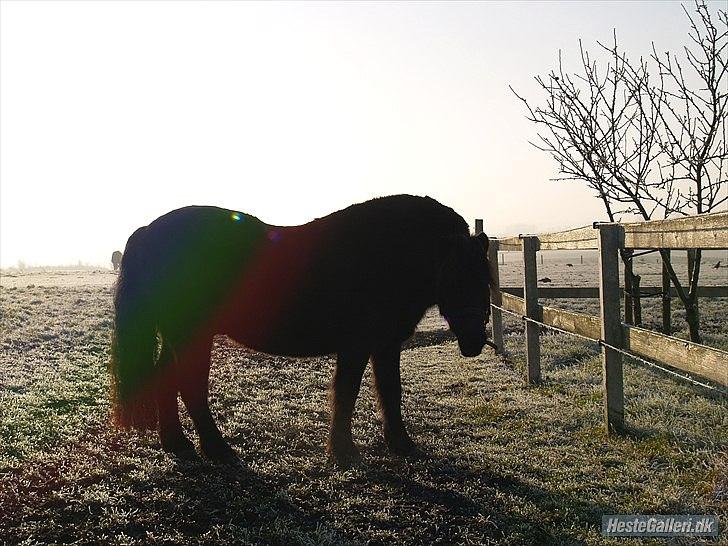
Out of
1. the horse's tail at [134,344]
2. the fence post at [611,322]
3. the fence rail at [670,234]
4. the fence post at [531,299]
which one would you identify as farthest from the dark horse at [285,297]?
the fence post at [531,299]

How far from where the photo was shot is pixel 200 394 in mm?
5020

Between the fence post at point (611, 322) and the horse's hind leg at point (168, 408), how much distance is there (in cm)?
359

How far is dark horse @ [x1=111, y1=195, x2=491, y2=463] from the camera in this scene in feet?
16.3

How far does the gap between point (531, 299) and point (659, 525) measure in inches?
173

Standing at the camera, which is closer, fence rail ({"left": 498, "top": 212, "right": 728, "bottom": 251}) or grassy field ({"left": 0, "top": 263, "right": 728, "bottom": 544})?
grassy field ({"left": 0, "top": 263, "right": 728, "bottom": 544})

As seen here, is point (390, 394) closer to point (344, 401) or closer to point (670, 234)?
point (344, 401)

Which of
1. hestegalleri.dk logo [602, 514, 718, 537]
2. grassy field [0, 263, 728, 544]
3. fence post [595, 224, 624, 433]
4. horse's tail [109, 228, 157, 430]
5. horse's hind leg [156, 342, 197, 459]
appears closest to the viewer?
hestegalleri.dk logo [602, 514, 718, 537]

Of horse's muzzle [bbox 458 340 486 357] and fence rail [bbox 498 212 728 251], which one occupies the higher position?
fence rail [bbox 498 212 728 251]

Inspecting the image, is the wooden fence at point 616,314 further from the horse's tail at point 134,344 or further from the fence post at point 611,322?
the horse's tail at point 134,344

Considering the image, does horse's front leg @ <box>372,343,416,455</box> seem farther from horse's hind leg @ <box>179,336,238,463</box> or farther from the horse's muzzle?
horse's hind leg @ <box>179,336,238,463</box>

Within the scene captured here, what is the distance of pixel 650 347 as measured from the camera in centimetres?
467

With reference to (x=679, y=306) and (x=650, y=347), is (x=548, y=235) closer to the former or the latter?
(x=650, y=347)

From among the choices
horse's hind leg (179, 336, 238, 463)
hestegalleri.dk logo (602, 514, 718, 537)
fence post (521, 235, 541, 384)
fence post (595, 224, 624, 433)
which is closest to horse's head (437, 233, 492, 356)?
fence post (595, 224, 624, 433)

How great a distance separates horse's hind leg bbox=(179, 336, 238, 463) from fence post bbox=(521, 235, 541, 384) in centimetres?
422
